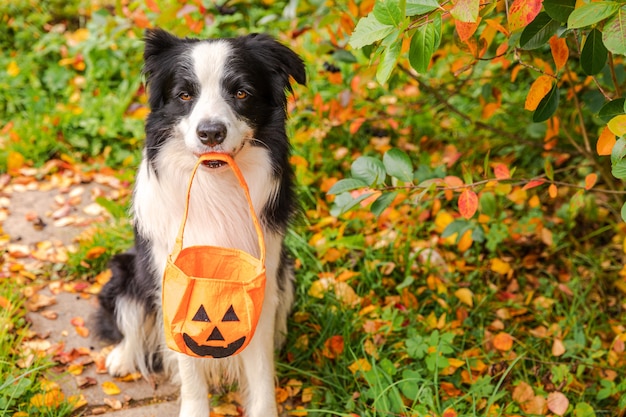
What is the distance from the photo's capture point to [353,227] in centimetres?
376

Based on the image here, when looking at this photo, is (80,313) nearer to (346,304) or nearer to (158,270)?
(158,270)

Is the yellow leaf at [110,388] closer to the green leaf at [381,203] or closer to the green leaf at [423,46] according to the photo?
the green leaf at [381,203]

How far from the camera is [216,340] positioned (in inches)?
80.5

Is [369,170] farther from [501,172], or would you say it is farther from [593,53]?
[593,53]

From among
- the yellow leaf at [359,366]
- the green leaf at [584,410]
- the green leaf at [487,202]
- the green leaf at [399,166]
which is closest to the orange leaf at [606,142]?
the green leaf at [399,166]

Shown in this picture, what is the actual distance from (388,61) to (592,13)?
0.52m

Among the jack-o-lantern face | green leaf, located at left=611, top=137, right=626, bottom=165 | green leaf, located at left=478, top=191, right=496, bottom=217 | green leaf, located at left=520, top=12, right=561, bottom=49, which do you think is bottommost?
green leaf, located at left=478, top=191, right=496, bottom=217

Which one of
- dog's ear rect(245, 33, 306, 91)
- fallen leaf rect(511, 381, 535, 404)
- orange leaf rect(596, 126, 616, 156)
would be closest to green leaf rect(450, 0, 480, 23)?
orange leaf rect(596, 126, 616, 156)

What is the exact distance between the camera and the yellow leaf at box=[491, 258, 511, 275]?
3.42m

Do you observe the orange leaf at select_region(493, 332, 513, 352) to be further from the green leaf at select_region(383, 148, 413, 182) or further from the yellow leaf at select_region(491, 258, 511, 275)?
the green leaf at select_region(383, 148, 413, 182)

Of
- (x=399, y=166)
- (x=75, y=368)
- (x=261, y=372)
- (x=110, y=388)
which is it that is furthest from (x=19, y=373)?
(x=399, y=166)

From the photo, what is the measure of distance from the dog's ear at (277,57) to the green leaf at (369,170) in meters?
0.39

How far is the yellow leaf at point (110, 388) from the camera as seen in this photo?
9.23 feet

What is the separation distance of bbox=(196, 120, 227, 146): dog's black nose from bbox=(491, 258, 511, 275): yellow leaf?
6.19 feet
